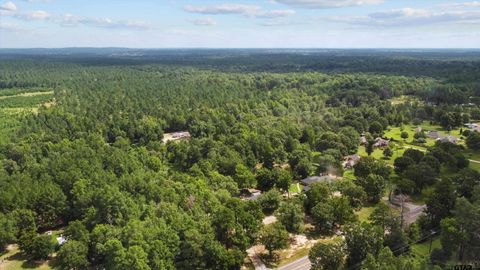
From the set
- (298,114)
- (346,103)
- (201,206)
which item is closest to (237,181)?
(201,206)

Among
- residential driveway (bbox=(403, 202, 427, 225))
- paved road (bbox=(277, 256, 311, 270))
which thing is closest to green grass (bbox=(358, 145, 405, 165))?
residential driveway (bbox=(403, 202, 427, 225))

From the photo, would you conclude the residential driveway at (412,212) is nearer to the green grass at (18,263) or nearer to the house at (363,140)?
the house at (363,140)

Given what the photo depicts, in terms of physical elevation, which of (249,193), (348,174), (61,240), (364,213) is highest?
(348,174)

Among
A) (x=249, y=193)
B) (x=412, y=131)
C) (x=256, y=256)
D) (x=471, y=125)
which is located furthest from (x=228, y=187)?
(x=471, y=125)

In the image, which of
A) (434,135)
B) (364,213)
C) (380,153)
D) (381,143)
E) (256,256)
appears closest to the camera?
(256,256)

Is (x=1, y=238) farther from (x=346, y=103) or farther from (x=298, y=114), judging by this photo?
(x=346, y=103)

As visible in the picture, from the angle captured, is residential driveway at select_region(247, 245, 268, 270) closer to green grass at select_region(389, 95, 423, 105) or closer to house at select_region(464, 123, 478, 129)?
house at select_region(464, 123, 478, 129)

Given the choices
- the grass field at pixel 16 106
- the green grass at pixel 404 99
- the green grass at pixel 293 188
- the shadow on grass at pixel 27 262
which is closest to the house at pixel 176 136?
the grass field at pixel 16 106

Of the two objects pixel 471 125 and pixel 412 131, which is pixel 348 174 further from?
pixel 471 125
